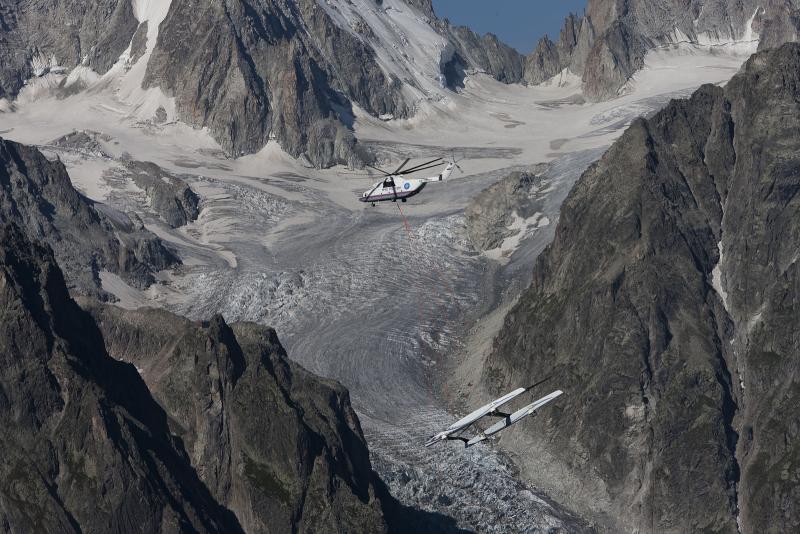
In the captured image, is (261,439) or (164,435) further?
(261,439)

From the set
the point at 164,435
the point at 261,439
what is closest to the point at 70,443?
the point at 164,435

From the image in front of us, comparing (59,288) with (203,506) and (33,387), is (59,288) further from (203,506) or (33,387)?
(203,506)

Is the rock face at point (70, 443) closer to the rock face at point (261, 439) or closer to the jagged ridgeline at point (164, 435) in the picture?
the jagged ridgeline at point (164, 435)

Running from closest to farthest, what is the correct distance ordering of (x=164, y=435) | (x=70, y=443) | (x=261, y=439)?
(x=70, y=443)
(x=164, y=435)
(x=261, y=439)

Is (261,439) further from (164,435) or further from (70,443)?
(70,443)

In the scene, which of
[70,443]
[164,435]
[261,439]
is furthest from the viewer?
[261,439]

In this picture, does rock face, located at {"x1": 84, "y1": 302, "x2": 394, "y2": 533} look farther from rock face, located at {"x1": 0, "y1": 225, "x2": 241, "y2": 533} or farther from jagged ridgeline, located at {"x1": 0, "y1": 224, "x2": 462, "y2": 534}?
rock face, located at {"x1": 0, "y1": 225, "x2": 241, "y2": 533}

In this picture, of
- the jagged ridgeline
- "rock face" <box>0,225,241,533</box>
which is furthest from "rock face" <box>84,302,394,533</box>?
"rock face" <box>0,225,241,533</box>

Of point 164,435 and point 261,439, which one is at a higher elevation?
point 164,435

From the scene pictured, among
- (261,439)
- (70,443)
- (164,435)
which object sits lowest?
(261,439)
